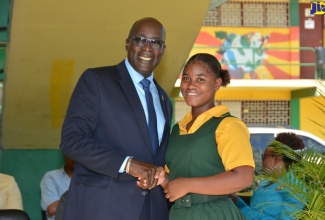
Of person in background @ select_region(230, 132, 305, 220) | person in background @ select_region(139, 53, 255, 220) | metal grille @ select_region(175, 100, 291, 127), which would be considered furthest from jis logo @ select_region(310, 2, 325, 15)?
metal grille @ select_region(175, 100, 291, 127)

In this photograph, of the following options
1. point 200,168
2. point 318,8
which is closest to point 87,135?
point 200,168

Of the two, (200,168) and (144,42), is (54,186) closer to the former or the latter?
(144,42)

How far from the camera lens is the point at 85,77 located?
3.52 m

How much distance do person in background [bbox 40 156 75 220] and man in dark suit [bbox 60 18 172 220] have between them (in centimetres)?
300

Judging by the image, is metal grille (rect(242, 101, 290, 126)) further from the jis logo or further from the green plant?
the green plant

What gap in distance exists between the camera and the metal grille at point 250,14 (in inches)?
774

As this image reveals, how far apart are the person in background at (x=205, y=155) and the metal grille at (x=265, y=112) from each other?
16.6m

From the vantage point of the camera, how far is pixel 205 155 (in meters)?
→ 3.37

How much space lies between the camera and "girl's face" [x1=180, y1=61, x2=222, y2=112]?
3518 millimetres

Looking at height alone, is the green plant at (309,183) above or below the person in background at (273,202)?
above

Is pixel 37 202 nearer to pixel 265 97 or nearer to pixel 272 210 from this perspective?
pixel 272 210

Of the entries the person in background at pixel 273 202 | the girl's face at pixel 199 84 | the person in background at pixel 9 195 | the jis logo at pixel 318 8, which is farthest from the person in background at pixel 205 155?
the jis logo at pixel 318 8

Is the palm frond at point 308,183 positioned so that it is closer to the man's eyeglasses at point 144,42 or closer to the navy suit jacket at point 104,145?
the navy suit jacket at point 104,145

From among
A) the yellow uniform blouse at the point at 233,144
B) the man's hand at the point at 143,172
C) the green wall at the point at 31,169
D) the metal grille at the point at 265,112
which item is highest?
the yellow uniform blouse at the point at 233,144
